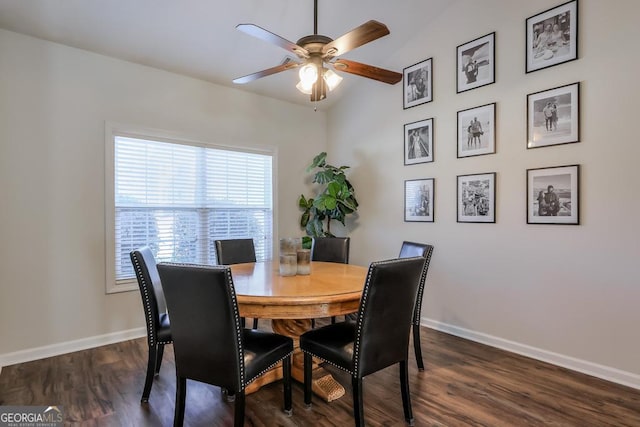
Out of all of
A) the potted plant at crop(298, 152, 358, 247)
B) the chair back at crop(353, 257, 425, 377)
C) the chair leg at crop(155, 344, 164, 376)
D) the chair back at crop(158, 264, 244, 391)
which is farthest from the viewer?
the potted plant at crop(298, 152, 358, 247)

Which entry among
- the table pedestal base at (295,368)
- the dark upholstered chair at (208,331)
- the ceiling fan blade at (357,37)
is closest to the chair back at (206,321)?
the dark upholstered chair at (208,331)

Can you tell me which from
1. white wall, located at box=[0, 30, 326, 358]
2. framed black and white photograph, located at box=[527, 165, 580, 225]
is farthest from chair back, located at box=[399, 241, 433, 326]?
white wall, located at box=[0, 30, 326, 358]

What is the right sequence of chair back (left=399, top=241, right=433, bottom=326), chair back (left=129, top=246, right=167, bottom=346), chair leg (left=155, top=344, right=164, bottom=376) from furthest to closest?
1. chair back (left=399, top=241, right=433, bottom=326)
2. chair leg (left=155, top=344, right=164, bottom=376)
3. chair back (left=129, top=246, right=167, bottom=346)

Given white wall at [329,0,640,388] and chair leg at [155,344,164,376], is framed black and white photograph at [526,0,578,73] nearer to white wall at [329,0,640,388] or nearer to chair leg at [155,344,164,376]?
white wall at [329,0,640,388]

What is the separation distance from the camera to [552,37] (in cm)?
283

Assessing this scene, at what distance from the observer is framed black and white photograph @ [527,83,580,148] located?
272 centimetres

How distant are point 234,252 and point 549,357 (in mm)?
2886

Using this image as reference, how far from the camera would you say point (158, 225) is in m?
3.68

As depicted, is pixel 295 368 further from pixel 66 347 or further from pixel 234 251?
pixel 66 347

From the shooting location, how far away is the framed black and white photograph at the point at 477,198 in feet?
10.6

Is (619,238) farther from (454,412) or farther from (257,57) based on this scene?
(257,57)

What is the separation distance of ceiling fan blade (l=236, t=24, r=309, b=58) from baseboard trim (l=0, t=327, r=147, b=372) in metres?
3.02

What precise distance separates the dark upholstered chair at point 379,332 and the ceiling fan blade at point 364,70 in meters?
1.38

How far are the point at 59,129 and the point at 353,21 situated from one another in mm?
2888
